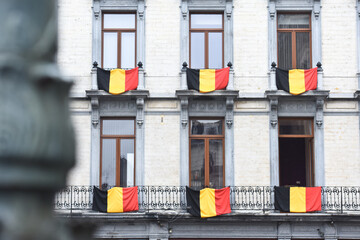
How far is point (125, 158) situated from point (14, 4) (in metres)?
23.5

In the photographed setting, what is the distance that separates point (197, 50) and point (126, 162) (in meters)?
5.42

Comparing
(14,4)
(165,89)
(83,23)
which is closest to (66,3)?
(83,23)

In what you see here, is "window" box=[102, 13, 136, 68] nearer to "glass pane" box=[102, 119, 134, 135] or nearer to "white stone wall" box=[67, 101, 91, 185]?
"white stone wall" box=[67, 101, 91, 185]

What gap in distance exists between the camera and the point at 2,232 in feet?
7.62

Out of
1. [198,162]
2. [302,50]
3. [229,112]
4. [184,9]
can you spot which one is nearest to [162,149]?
[198,162]

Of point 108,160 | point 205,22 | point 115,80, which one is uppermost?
point 205,22

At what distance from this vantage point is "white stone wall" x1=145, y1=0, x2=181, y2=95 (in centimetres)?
2600

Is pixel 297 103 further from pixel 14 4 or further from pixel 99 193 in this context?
pixel 14 4

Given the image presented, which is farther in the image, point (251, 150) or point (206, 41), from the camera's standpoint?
point (206, 41)

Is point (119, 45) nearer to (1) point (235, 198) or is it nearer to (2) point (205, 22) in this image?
(2) point (205, 22)

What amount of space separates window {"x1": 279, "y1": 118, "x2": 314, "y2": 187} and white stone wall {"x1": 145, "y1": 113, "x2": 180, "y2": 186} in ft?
14.1

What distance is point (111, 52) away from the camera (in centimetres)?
2616

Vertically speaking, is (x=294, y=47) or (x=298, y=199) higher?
(x=294, y=47)

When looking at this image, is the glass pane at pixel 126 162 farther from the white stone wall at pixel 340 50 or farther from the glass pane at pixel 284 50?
the white stone wall at pixel 340 50
